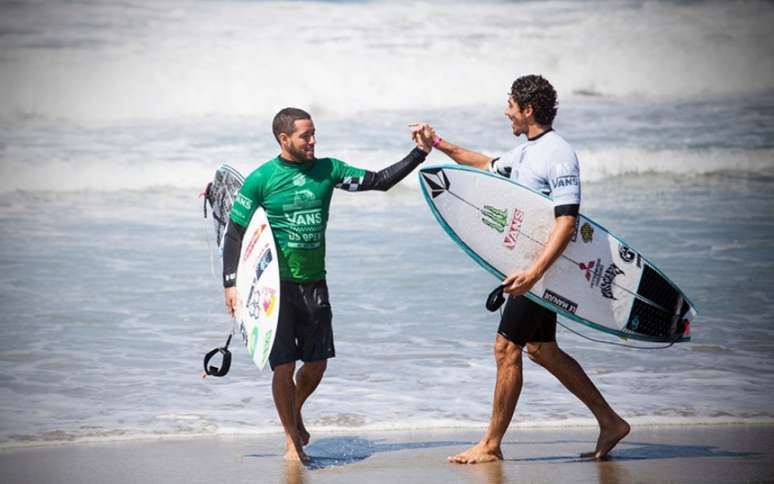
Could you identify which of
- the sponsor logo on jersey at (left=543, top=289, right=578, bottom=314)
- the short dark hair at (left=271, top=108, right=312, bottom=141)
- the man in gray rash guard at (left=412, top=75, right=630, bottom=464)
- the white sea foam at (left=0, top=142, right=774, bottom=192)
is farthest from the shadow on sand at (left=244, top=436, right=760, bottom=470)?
the white sea foam at (left=0, top=142, right=774, bottom=192)

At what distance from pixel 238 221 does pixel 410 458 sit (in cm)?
139

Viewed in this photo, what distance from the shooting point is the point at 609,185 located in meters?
15.9

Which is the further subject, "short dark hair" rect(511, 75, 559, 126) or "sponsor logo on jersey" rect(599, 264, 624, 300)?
"sponsor logo on jersey" rect(599, 264, 624, 300)

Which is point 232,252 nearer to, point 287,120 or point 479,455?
point 287,120

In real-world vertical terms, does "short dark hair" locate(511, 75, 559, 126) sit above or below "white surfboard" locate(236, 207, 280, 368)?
above

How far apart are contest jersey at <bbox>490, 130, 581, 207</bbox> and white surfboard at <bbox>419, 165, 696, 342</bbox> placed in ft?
0.28

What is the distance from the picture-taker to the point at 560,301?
5.45 metres

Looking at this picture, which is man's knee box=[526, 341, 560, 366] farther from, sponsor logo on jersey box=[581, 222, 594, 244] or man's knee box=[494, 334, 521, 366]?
sponsor logo on jersey box=[581, 222, 594, 244]

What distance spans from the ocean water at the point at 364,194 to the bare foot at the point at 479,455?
91 cm

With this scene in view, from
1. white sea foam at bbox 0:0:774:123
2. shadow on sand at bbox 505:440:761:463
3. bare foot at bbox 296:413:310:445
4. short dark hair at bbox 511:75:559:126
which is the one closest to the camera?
short dark hair at bbox 511:75:559:126

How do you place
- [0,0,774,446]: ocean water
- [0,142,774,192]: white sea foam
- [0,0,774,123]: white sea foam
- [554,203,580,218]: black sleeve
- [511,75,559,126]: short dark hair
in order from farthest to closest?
1. [0,0,774,123]: white sea foam
2. [0,142,774,192]: white sea foam
3. [0,0,774,446]: ocean water
4. [511,75,559,126]: short dark hair
5. [554,203,580,218]: black sleeve

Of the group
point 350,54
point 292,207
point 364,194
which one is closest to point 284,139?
point 292,207

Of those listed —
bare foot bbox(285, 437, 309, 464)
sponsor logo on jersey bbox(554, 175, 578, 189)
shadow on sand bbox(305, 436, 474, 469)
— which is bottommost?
shadow on sand bbox(305, 436, 474, 469)

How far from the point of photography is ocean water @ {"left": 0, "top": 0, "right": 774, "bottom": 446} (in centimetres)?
696
